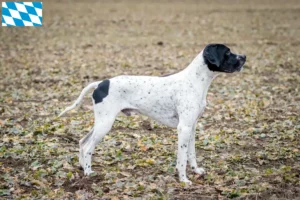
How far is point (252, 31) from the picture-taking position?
950 inches

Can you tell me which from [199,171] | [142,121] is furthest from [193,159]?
[142,121]

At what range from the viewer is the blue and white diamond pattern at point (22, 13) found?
416 inches

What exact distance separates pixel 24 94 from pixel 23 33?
42.7ft

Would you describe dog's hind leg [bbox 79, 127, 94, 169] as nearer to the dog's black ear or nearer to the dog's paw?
the dog's paw

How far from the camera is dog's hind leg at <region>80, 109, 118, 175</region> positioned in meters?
6.37

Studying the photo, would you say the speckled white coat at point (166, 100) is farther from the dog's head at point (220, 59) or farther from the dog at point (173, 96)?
the dog's head at point (220, 59)

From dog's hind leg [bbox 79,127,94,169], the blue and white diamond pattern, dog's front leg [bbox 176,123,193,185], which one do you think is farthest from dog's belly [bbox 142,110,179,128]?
the blue and white diamond pattern

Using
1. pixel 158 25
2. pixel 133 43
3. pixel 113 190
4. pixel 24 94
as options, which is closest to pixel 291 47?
pixel 133 43

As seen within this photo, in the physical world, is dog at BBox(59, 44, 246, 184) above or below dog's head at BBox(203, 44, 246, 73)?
below

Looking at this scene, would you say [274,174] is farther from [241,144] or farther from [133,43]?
[133,43]

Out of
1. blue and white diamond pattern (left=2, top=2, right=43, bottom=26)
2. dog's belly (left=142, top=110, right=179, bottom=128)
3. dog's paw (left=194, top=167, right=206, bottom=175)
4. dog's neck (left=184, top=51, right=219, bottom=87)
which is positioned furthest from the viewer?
blue and white diamond pattern (left=2, top=2, right=43, bottom=26)

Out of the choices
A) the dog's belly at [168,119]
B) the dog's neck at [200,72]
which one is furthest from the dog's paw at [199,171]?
the dog's neck at [200,72]

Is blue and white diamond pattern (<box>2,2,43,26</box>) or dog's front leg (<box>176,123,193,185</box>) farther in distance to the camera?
blue and white diamond pattern (<box>2,2,43,26</box>)

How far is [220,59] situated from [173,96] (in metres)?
0.78
